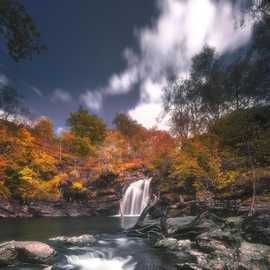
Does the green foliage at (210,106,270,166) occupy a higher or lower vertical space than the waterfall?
higher

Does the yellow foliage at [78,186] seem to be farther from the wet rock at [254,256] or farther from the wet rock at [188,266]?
the wet rock at [254,256]

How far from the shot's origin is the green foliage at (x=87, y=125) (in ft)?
174

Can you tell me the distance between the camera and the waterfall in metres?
30.4

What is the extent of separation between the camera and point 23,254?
9.75 meters

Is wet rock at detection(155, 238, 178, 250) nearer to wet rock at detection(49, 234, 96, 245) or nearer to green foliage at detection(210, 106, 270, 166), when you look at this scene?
wet rock at detection(49, 234, 96, 245)

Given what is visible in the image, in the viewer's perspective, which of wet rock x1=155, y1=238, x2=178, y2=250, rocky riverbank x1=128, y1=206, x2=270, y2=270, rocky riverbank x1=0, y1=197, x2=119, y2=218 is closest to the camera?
rocky riverbank x1=128, y1=206, x2=270, y2=270

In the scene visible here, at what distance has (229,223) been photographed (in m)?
12.0

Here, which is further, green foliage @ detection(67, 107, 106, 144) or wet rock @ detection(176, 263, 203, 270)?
green foliage @ detection(67, 107, 106, 144)

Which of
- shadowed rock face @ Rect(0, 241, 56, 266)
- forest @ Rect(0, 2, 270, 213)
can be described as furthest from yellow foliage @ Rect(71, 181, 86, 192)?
shadowed rock face @ Rect(0, 241, 56, 266)

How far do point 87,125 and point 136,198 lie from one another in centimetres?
2768

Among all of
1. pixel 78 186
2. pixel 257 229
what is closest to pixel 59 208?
pixel 78 186

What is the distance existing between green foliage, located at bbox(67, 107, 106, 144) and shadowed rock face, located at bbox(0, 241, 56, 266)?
140 ft

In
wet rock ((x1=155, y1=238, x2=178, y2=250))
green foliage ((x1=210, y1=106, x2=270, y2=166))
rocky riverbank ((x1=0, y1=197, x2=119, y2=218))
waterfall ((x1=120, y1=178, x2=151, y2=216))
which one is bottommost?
wet rock ((x1=155, y1=238, x2=178, y2=250))

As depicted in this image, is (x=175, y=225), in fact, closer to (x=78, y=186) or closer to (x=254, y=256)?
(x=254, y=256)
